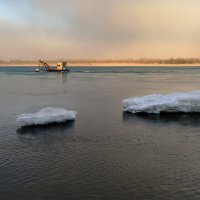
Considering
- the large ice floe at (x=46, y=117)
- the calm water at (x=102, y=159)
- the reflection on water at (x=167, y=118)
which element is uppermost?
the large ice floe at (x=46, y=117)

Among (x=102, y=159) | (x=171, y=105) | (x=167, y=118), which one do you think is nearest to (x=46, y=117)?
(x=102, y=159)

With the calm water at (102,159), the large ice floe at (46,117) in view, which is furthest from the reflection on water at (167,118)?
the large ice floe at (46,117)

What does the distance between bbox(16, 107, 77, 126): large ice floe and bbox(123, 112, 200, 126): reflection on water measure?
346 centimetres

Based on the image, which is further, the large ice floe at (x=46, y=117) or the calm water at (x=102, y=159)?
the large ice floe at (x=46, y=117)

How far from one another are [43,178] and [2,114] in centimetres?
1174

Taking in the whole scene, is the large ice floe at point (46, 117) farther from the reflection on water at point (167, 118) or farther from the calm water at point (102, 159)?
the reflection on water at point (167, 118)

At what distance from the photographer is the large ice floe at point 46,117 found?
18.6m

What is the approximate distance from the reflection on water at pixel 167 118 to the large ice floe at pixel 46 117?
11.4ft

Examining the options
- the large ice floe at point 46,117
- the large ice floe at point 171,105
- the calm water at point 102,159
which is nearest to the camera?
the calm water at point 102,159

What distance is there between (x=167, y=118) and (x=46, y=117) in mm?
7219

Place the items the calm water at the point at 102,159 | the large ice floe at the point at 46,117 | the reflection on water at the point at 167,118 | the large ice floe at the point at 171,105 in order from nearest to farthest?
the calm water at the point at 102,159
the large ice floe at the point at 46,117
the reflection on water at the point at 167,118
the large ice floe at the point at 171,105

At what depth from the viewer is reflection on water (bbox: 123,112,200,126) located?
2025 centimetres

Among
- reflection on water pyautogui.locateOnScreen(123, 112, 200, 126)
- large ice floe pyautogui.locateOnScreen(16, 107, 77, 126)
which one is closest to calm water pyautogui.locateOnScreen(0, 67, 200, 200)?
reflection on water pyautogui.locateOnScreen(123, 112, 200, 126)

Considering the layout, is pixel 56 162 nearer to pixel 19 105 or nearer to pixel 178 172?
pixel 178 172
